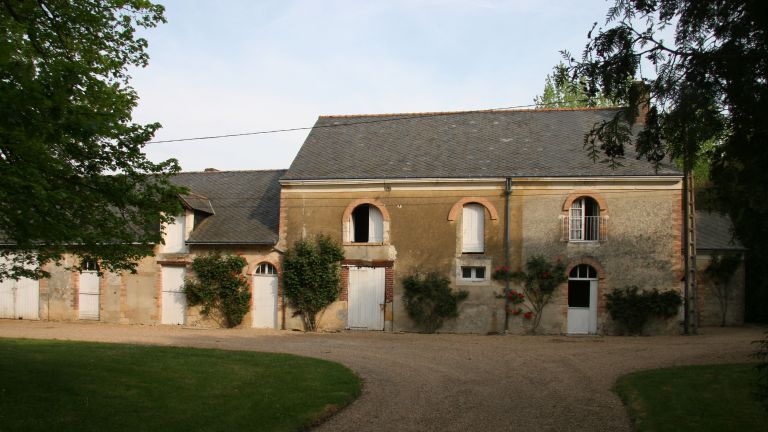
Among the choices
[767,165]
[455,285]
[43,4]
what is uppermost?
[43,4]

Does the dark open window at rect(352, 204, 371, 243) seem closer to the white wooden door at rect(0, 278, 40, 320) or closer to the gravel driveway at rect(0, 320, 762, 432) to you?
the gravel driveway at rect(0, 320, 762, 432)

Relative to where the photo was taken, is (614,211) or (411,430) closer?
(411,430)

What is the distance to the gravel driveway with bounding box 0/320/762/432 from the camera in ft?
29.5

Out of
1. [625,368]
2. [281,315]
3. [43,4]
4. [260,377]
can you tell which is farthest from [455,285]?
[43,4]

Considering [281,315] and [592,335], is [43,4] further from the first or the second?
[592,335]

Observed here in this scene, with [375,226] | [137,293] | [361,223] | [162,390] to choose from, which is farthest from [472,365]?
[137,293]

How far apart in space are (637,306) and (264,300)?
458 inches

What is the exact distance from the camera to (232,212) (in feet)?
77.4

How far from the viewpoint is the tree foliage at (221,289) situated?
846 inches

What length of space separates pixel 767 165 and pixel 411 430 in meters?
5.07

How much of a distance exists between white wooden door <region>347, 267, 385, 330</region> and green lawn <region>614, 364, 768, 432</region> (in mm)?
9992

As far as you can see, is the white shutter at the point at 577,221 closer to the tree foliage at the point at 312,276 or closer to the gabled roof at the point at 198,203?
the tree foliage at the point at 312,276

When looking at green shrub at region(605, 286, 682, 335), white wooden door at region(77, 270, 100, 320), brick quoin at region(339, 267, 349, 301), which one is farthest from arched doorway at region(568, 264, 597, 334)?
white wooden door at region(77, 270, 100, 320)

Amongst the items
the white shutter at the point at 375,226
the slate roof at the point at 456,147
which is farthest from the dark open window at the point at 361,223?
the slate roof at the point at 456,147
